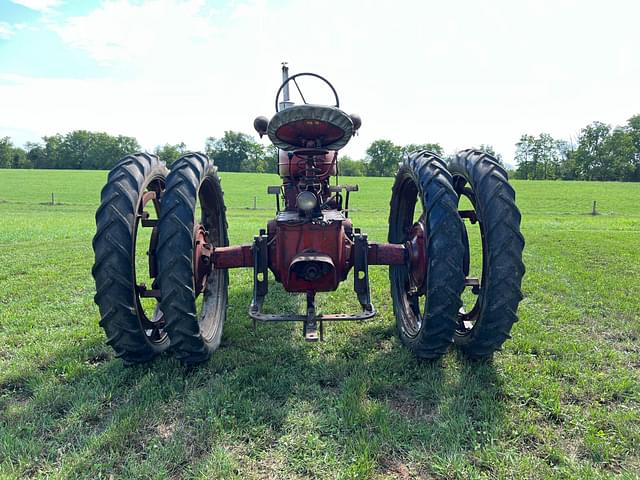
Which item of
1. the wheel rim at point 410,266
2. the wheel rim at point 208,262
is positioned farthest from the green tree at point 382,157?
the wheel rim at point 208,262

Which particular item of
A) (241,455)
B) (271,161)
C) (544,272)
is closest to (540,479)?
(241,455)

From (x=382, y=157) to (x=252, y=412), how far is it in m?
75.7

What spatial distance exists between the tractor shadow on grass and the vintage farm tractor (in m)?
0.25

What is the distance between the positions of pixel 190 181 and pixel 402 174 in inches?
80.6

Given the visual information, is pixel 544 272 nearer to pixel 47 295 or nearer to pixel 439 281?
pixel 439 281

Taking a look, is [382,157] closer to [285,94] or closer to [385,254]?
[285,94]

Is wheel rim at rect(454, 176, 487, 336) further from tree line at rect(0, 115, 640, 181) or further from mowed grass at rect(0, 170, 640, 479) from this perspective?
tree line at rect(0, 115, 640, 181)

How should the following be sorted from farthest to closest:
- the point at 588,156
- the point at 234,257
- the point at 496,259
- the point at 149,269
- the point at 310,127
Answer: the point at 588,156 < the point at 234,257 < the point at 149,269 < the point at 310,127 < the point at 496,259

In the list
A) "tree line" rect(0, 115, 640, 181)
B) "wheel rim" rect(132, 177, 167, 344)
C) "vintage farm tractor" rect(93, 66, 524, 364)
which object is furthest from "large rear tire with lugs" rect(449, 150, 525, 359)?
"tree line" rect(0, 115, 640, 181)

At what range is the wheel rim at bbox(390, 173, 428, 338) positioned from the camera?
11.7 feet

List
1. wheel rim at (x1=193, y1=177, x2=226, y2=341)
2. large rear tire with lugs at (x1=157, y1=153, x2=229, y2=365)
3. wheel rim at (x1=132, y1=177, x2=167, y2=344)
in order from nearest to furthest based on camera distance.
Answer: large rear tire with lugs at (x1=157, y1=153, x2=229, y2=365) < wheel rim at (x1=132, y1=177, x2=167, y2=344) < wheel rim at (x1=193, y1=177, x2=226, y2=341)

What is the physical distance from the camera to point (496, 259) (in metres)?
3.08

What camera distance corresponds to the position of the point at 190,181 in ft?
10.9

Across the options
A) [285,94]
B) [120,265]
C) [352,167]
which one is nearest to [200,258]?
[120,265]
